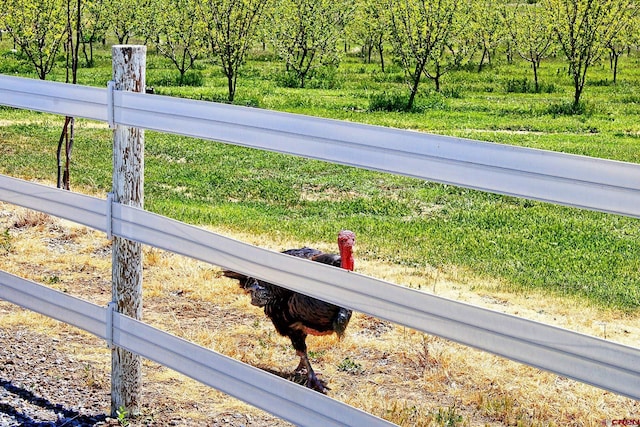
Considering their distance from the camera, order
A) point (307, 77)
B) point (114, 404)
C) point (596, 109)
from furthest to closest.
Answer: point (307, 77) → point (596, 109) → point (114, 404)

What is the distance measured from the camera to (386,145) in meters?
2.50

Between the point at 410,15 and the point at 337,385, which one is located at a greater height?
the point at 410,15

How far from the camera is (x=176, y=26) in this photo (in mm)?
29969

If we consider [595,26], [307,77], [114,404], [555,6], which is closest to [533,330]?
[114,404]

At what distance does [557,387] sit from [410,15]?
22.1 m

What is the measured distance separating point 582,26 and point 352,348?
21.5 meters

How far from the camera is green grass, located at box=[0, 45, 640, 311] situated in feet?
24.5

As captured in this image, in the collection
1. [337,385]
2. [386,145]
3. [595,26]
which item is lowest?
[337,385]

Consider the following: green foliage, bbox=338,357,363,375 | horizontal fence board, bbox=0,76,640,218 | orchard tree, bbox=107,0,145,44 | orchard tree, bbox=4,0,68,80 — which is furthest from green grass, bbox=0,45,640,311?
orchard tree, bbox=107,0,145,44

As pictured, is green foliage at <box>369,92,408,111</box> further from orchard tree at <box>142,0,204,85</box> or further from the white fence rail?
the white fence rail

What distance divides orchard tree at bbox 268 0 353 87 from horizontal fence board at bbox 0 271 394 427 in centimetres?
2675

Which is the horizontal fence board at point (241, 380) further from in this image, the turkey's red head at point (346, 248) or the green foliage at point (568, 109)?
the green foliage at point (568, 109)

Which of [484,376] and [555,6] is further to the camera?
[555,6]

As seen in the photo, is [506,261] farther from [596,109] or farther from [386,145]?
[596,109]
